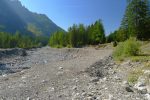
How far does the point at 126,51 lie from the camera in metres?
33.1

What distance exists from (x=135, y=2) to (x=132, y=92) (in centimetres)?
6104

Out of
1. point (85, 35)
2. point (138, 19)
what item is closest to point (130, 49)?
point (138, 19)

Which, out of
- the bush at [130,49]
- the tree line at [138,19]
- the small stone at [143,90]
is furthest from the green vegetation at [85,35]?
the small stone at [143,90]

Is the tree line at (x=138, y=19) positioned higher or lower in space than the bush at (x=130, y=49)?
higher

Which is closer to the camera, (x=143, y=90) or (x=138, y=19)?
(x=143, y=90)

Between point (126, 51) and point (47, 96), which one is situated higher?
point (126, 51)

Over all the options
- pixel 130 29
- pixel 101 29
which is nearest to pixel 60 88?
pixel 130 29

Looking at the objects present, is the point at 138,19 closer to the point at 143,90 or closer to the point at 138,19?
the point at 138,19

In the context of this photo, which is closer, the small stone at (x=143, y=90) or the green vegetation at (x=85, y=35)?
the small stone at (x=143, y=90)

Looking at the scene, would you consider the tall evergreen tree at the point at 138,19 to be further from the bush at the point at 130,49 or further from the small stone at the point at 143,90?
the small stone at the point at 143,90

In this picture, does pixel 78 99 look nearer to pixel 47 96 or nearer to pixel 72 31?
pixel 47 96

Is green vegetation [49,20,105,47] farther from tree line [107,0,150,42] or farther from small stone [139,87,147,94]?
small stone [139,87,147,94]

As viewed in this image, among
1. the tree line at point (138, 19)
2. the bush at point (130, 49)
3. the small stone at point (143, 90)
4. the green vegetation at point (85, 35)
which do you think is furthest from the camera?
the green vegetation at point (85, 35)

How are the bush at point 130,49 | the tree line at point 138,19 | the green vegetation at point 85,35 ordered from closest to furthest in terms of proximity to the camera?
the bush at point 130,49 → the tree line at point 138,19 → the green vegetation at point 85,35
